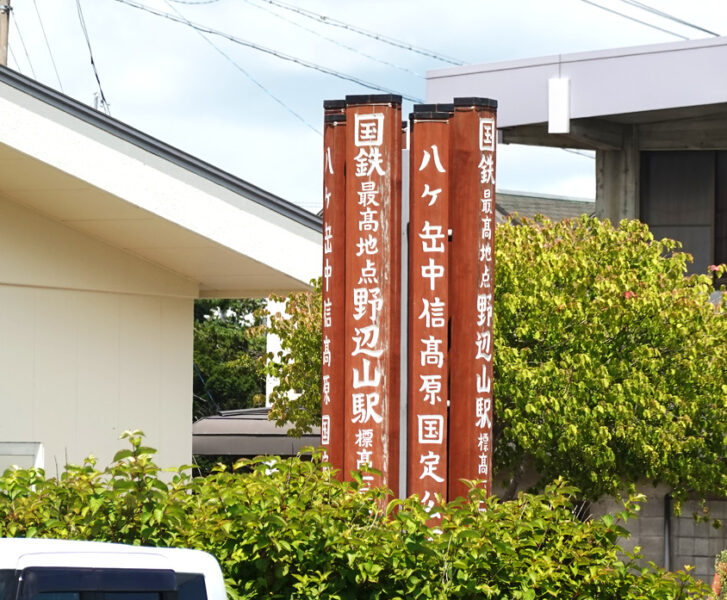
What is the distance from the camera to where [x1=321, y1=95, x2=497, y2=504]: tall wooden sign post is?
992 centimetres

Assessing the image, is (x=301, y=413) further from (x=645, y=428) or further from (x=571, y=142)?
(x=571, y=142)

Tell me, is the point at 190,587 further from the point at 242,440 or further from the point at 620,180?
the point at 242,440

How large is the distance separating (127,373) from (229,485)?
5.73m

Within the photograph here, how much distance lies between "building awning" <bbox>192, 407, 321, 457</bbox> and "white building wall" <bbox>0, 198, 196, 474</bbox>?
1175 centimetres

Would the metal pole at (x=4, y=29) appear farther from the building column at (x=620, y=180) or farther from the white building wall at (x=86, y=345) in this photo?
the building column at (x=620, y=180)

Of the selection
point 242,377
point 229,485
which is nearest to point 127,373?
point 229,485

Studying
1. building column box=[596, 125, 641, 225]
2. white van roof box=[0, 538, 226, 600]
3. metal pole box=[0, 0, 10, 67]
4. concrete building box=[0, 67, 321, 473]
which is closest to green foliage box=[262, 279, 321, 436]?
concrete building box=[0, 67, 321, 473]

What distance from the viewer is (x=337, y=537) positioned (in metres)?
7.29

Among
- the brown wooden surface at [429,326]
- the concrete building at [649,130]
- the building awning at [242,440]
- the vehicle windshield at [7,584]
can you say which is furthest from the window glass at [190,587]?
the building awning at [242,440]

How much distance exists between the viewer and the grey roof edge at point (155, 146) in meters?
11.1

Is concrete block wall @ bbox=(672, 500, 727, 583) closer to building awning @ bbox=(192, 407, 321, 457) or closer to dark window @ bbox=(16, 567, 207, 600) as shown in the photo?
building awning @ bbox=(192, 407, 321, 457)

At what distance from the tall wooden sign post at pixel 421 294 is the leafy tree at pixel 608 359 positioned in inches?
231

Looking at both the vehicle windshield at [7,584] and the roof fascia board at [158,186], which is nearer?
the vehicle windshield at [7,584]

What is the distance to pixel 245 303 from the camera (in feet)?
181
